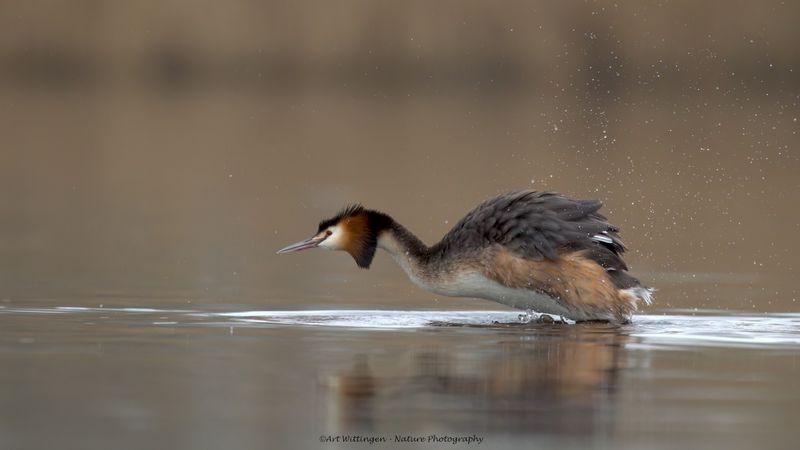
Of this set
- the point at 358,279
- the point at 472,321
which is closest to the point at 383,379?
the point at 472,321

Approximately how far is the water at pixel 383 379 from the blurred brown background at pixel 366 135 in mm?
1418

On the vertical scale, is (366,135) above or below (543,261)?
above

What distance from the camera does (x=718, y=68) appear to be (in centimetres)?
7331

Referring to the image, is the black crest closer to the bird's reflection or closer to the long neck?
the long neck

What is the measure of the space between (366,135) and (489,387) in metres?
28.3

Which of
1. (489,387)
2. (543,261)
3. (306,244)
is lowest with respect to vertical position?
(489,387)

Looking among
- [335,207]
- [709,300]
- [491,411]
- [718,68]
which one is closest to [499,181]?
[335,207]

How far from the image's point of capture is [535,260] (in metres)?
12.3

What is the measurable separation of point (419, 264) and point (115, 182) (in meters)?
12.4

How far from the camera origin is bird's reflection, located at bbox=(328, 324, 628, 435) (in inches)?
328

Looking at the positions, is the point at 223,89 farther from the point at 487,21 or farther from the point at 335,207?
the point at 335,207

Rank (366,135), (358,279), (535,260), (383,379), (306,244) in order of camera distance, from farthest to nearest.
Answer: (366,135) → (358,279) → (306,244) → (535,260) → (383,379)

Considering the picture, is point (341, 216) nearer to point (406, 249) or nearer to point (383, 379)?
point (406, 249)

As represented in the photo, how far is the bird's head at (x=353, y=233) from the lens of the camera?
42.4 ft
